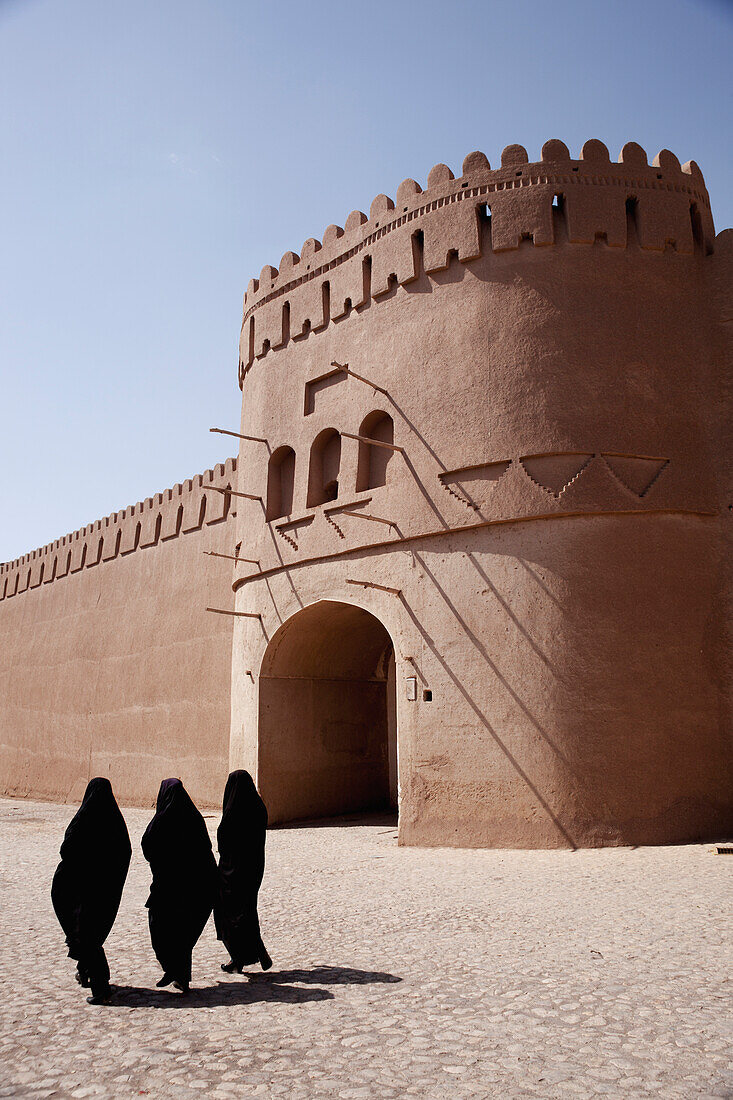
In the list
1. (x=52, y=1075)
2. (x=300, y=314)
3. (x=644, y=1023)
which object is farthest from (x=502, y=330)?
(x=52, y=1075)

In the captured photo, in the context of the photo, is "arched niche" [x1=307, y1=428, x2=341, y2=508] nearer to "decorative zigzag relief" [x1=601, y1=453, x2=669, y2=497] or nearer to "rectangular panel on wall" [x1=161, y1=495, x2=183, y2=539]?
"decorative zigzag relief" [x1=601, y1=453, x2=669, y2=497]

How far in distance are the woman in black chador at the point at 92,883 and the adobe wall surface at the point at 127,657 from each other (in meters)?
10.00

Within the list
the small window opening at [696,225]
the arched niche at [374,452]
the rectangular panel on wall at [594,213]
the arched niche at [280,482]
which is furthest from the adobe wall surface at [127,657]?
the small window opening at [696,225]

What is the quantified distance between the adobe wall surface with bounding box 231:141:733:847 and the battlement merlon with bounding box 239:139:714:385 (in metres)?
0.03

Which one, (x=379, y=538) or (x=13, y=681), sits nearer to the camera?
(x=379, y=538)

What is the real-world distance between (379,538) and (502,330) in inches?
122

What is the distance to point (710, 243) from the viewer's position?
11.1 metres

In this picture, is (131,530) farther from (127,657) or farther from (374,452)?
(374,452)

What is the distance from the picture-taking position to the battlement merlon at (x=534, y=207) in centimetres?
1062

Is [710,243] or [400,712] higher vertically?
[710,243]

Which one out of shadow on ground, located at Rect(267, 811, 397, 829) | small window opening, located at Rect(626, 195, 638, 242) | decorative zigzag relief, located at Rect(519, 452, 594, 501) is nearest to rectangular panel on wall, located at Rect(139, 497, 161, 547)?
shadow on ground, located at Rect(267, 811, 397, 829)

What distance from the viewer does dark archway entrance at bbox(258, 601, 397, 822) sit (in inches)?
489

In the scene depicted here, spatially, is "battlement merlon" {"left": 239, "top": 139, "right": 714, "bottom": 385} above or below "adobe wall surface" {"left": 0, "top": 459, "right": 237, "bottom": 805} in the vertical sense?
above

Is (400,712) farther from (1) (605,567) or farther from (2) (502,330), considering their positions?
(2) (502,330)
